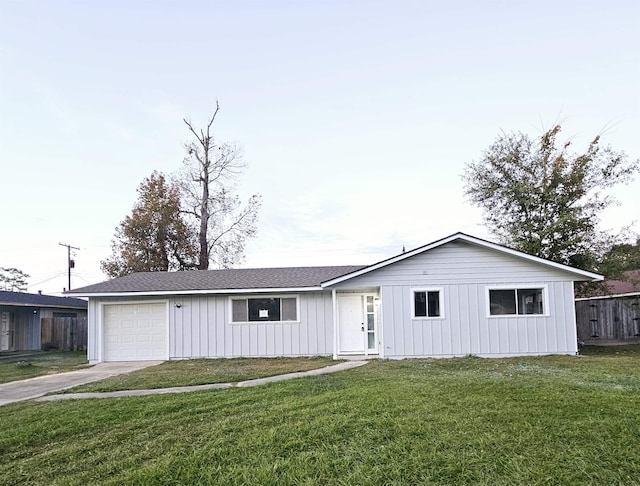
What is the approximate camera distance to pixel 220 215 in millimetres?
29359

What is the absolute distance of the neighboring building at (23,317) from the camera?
20375 millimetres

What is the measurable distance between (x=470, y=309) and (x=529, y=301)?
5.88 feet

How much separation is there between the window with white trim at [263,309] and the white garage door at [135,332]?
8.15ft

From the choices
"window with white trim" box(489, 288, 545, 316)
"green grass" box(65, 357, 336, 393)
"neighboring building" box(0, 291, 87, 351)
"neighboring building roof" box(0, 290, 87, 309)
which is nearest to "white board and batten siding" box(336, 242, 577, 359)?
"window with white trim" box(489, 288, 545, 316)

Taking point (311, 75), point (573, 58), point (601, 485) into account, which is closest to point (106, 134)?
point (311, 75)

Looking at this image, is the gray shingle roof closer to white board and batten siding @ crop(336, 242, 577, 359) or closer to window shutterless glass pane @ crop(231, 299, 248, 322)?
window shutterless glass pane @ crop(231, 299, 248, 322)

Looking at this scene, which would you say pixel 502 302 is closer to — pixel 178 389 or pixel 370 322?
pixel 370 322

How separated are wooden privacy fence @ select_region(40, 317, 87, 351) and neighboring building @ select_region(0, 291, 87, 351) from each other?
0.35 metres

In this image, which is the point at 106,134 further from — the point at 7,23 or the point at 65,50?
the point at 7,23

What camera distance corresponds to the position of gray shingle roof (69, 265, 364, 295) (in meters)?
15.0

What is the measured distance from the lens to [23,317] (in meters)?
21.7

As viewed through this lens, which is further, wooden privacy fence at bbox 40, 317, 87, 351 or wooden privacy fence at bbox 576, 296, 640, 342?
wooden privacy fence at bbox 40, 317, 87, 351

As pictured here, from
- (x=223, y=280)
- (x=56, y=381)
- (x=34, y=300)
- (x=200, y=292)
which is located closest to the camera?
(x=56, y=381)

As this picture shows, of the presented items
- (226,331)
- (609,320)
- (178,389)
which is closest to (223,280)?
(226,331)
